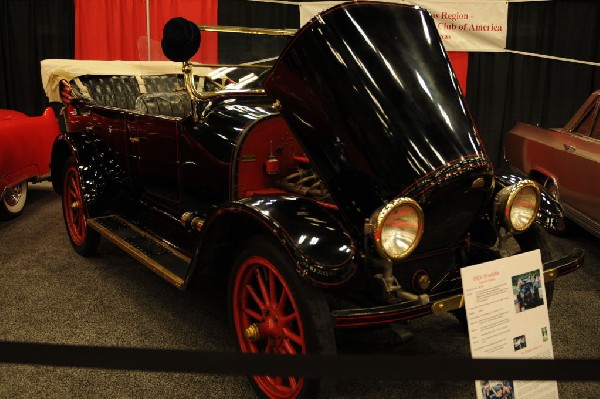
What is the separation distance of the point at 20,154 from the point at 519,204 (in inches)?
148

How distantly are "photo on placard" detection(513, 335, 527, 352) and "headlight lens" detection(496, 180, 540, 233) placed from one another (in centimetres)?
45

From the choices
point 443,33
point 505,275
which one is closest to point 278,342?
point 505,275

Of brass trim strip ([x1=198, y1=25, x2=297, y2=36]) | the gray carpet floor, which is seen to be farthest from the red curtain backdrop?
brass trim strip ([x1=198, y1=25, x2=297, y2=36])

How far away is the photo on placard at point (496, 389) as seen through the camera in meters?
1.75

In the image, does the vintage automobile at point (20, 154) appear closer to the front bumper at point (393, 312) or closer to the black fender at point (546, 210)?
the front bumper at point (393, 312)

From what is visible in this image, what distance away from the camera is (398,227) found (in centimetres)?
181

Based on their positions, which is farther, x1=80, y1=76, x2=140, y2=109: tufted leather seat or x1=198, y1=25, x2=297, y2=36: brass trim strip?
x1=80, y1=76, x2=140, y2=109: tufted leather seat

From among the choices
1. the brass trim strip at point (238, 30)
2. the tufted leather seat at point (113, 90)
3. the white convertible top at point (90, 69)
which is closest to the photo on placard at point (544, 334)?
the brass trim strip at point (238, 30)

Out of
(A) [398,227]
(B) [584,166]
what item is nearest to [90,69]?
(A) [398,227]

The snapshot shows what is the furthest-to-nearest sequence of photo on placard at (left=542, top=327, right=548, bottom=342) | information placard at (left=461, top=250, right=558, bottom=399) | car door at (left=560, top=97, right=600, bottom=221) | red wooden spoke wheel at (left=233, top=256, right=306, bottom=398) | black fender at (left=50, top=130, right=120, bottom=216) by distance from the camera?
car door at (left=560, top=97, right=600, bottom=221), black fender at (left=50, top=130, right=120, bottom=216), red wooden spoke wheel at (left=233, top=256, right=306, bottom=398), photo on placard at (left=542, top=327, right=548, bottom=342), information placard at (left=461, top=250, right=558, bottom=399)

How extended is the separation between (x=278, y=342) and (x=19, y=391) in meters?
1.01

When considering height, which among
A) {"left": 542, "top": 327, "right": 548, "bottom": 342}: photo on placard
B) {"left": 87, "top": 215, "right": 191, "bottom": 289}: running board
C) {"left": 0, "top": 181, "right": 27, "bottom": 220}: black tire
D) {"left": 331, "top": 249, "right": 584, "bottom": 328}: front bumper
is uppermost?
{"left": 331, "top": 249, "right": 584, "bottom": 328}: front bumper

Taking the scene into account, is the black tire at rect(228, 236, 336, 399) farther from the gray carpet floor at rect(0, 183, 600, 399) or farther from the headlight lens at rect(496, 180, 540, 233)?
the headlight lens at rect(496, 180, 540, 233)

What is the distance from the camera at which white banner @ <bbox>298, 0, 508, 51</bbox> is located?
5723mm
